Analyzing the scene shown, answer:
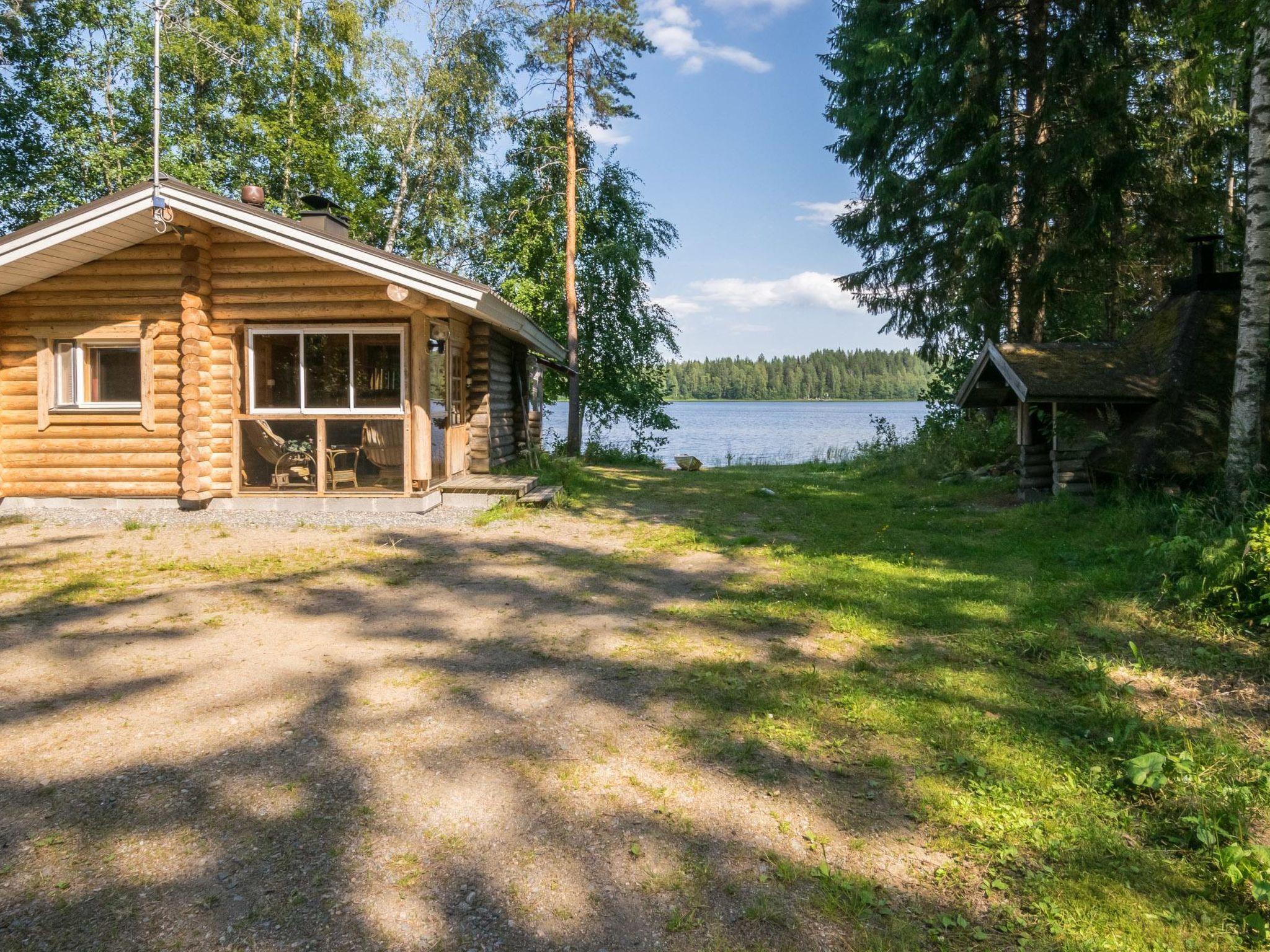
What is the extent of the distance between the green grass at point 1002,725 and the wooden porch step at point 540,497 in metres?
3.47

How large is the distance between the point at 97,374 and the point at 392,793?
Result: 33.1 ft

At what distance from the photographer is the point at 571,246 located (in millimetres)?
19375

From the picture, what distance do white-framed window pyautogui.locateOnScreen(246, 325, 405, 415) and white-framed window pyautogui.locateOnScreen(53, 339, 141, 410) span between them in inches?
64.0

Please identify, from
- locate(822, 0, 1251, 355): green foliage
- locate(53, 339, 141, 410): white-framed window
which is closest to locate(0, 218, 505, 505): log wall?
locate(53, 339, 141, 410): white-framed window

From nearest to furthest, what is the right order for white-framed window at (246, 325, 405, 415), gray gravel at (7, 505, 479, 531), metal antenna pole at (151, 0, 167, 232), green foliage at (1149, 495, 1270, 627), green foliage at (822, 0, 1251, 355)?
green foliage at (1149, 495, 1270, 627)
metal antenna pole at (151, 0, 167, 232)
gray gravel at (7, 505, 479, 531)
white-framed window at (246, 325, 405, 415)
green foliage at (822, 0, 1251, 355)

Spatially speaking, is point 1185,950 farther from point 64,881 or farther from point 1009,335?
point 1009,335

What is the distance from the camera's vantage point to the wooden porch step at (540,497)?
11.2m

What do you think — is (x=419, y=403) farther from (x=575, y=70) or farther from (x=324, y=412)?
(x=575, y=70)

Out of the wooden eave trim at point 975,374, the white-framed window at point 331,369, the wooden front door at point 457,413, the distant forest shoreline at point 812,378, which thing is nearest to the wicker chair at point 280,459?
the white-framed window at point 331,369

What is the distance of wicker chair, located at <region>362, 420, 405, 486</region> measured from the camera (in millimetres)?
10320

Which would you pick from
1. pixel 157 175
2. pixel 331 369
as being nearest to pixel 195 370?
pixel 331 369

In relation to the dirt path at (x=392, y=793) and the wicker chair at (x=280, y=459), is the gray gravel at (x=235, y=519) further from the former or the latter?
the dirt path at (x=392, y=793)

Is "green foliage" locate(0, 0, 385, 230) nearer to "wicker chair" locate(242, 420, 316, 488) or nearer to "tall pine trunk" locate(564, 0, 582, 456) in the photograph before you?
"tall pine trunk" locate(564, 0, 582, 456)

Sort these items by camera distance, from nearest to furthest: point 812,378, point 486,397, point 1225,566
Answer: point 1225,566 < point 486,397 < point 812,378
